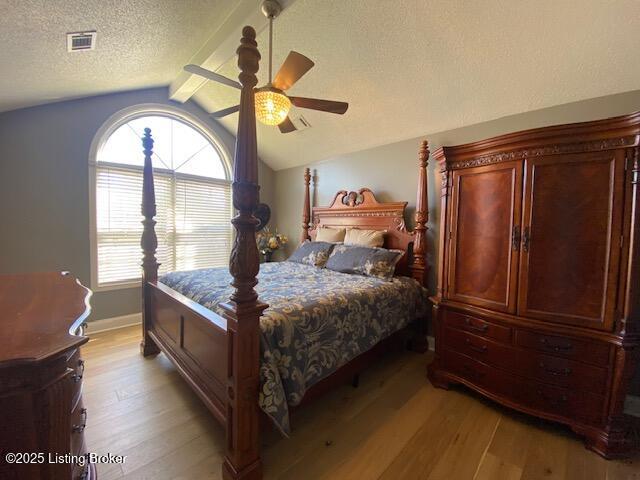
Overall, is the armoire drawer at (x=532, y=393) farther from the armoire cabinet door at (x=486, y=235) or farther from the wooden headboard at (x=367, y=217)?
the wooden headboard at (x=367, y=217)

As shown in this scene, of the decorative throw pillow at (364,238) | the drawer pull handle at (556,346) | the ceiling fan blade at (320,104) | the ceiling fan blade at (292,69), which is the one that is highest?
the ceiling fan blade at (292,69)

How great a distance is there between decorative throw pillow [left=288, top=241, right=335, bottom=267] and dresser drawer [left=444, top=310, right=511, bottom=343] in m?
1.46

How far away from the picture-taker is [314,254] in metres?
3.23

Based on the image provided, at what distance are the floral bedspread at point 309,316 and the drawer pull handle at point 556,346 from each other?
97cm

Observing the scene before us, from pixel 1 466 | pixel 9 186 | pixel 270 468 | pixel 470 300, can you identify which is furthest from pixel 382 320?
pixel 9 186

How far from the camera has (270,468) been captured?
55.6 inches

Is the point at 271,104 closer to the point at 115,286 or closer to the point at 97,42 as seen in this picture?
the point at 97,42

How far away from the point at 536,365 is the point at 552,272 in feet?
1.98

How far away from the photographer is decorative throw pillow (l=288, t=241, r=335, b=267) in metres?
3.15

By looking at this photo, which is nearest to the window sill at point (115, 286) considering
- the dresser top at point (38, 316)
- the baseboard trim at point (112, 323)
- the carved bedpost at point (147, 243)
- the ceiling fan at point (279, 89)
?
the baseboard trim at point (112, 323)

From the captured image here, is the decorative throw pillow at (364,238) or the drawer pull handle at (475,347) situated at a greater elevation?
the decorative throw pillow at (364,238)

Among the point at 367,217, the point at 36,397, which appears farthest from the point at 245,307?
the point at 367,217

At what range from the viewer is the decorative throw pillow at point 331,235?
3.46 meters

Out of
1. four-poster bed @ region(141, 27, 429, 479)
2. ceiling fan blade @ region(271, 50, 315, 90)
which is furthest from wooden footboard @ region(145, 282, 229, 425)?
ceiling fan blade @ region(271, 50, 315, 90)
